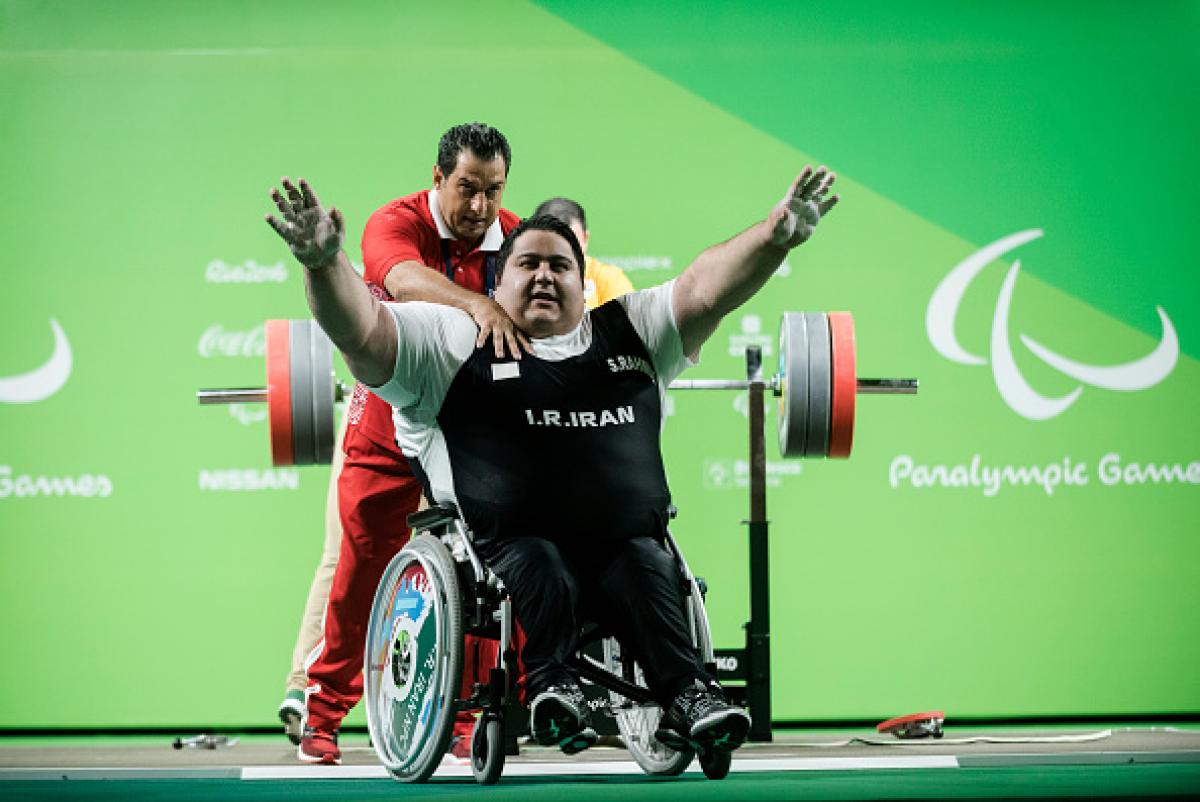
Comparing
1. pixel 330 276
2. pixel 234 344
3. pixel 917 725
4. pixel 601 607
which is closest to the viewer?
pixel 330 276

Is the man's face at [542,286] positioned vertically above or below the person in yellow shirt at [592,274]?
below

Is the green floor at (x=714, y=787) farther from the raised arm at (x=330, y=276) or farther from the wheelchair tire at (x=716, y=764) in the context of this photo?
the raised arm at (x=330, y=276)

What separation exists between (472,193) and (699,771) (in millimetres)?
1422

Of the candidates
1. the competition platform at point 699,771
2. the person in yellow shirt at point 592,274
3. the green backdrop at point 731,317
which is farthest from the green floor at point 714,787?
the green backdrop at point 731,317

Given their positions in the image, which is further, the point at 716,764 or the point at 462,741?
the point at 462,741

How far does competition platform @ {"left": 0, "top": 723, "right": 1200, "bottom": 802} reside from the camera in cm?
261

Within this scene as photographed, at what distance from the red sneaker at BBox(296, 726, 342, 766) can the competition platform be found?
54 mm

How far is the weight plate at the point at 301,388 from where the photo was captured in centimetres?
348

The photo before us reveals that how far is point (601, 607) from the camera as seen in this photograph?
2.61m

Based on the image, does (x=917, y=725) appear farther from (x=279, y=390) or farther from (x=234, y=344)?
(x=234, y=344)

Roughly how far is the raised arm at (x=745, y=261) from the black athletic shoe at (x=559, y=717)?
0.77m

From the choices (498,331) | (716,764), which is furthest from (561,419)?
(716,764)

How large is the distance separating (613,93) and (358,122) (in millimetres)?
907

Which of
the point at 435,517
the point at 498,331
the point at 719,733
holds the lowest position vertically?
the point at 719,733
